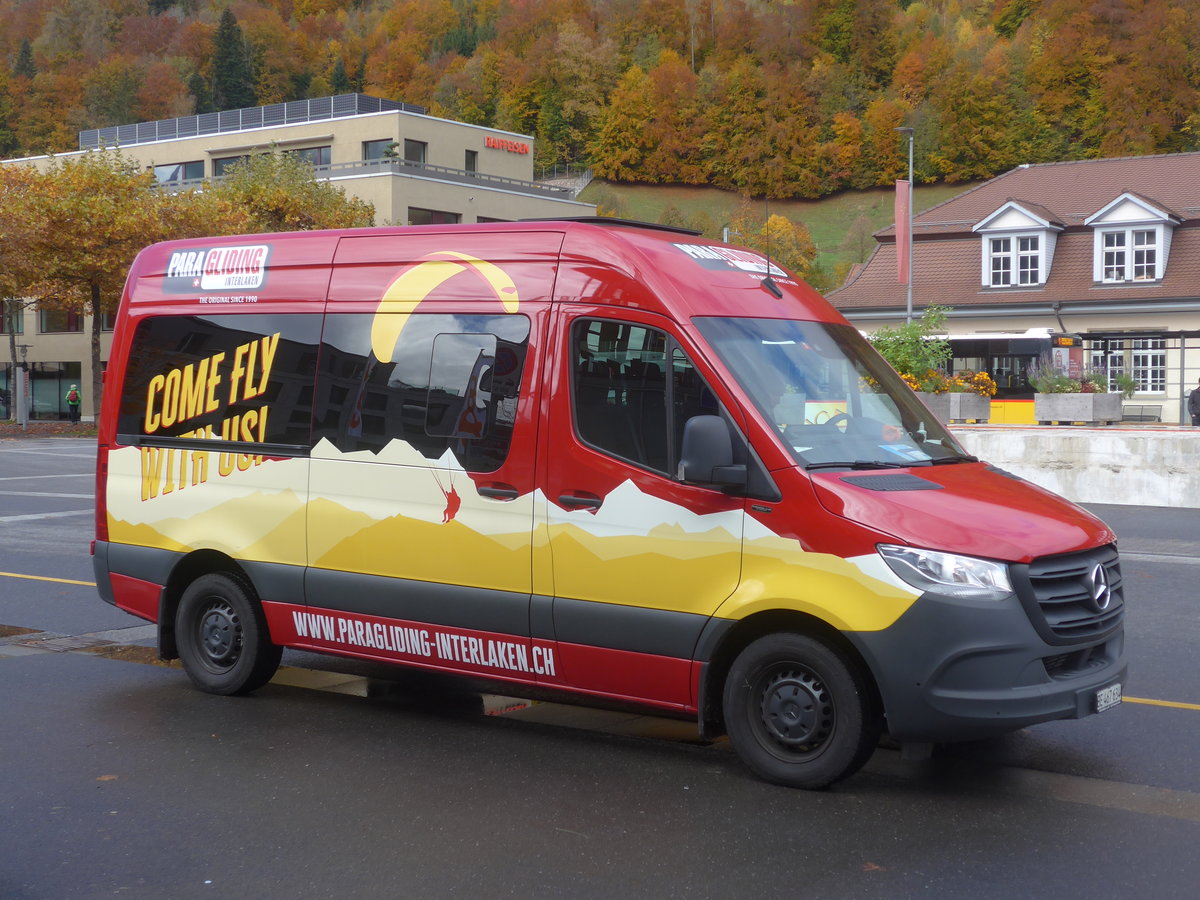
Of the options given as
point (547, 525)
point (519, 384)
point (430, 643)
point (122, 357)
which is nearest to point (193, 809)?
point (430, 643)

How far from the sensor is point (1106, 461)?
1945 cm

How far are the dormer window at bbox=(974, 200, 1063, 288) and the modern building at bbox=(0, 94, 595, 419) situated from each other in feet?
78.3

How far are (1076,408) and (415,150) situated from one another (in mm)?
46198

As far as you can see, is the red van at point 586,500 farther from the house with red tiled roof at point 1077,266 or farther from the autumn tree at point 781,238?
the autumn tree at point 781,238

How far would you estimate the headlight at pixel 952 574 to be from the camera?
16.9 feet

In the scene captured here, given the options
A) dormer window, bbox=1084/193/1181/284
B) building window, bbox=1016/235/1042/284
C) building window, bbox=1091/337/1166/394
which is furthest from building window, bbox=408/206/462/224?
building window, bbox=1091/337/1166/394

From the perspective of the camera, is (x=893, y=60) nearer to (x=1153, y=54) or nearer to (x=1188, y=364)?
(x=1153, y=54)

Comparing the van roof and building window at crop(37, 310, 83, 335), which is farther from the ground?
building window at crop(37, 310, 83, 335)

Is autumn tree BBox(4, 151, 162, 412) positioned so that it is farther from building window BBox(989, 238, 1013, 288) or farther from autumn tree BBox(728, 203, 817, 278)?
autumn tree BBox(728, 203, 817, 278)

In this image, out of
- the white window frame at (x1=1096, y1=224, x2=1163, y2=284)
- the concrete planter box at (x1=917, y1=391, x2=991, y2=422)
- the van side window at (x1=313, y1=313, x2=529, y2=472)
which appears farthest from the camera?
the white window frame at (x1=1096, y1=224, x2=1163, y2=284)

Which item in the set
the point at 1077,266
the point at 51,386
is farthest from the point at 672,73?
the point at 1077,266

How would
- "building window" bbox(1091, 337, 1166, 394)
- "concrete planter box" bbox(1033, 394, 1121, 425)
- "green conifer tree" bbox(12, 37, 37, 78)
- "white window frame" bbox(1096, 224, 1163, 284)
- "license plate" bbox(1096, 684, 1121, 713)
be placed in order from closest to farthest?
"license plate" bbox(1096, 684, 1121, 713) → "concrete planter box" bbox(1033, 394, 1121, 425) → "building window" bbox(1091, 337, 1166, 394) → "white window frame" bbox(1096, 224, 1163, 284) → "green conifer tree" bbox(12, 37, 37, 78)

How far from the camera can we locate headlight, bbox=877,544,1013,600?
203 inches

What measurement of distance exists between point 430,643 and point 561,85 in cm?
13246
